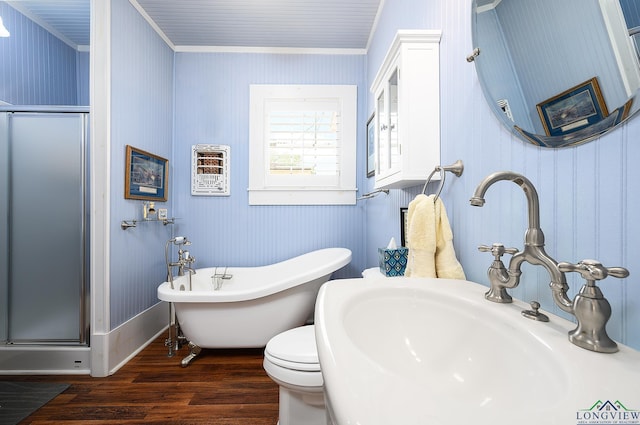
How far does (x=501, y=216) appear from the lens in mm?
823

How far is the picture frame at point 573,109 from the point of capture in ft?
1.77

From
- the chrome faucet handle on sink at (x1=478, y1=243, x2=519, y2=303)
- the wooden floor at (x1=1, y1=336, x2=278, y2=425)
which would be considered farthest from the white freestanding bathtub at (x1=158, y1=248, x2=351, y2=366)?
the chrome faucet handle on sink at (x1=478, y1=243, x2=519, y2=303)

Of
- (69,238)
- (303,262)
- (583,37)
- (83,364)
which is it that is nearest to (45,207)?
(69,238)

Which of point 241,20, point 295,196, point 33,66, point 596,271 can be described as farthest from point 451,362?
point 33,66

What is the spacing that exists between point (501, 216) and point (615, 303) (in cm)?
35

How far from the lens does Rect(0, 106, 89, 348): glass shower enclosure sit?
67.8 inches

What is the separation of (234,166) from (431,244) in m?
2.11

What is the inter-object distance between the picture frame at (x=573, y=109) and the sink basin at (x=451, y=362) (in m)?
0.40

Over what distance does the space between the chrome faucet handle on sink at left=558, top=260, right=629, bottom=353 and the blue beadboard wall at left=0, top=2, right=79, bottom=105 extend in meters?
3.14

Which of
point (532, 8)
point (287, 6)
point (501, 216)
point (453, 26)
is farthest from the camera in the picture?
point (287, 6)

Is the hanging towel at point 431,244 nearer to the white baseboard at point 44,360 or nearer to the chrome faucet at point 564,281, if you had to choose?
the chrome faucet at point 564,281

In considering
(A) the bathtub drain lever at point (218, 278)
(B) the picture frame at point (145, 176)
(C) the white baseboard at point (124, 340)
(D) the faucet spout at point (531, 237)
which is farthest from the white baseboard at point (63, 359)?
(D) the faucet spout at point (531, 237)

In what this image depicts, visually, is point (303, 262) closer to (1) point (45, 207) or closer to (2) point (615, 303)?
(1) point (45, 207)

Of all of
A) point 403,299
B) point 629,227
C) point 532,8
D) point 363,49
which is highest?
point 363,49
